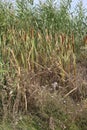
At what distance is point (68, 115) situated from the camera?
498cm

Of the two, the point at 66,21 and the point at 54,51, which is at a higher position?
the point at 66,21

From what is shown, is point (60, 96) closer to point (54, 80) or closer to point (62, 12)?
point (54, 80)

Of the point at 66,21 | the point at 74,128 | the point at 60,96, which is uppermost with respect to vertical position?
the point at 66,21

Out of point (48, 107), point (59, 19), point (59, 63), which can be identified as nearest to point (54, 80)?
point (59, 63)

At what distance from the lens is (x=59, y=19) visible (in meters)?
6.84

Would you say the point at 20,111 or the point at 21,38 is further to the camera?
the point at 21,38

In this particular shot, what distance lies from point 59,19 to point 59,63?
1.40 meters

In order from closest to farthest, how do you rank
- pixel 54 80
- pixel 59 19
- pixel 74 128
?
pixel 74 128 → pixel 54 80 → pixel 59 19

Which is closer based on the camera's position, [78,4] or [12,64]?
[12,64]

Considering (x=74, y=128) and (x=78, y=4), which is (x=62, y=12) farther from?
(x=74, y=128)

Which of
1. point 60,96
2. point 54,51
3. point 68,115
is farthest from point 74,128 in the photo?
point 54,51

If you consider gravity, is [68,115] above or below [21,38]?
below

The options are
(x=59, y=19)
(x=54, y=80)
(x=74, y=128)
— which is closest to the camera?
(x=74, y=128)

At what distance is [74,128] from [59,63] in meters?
1.03
